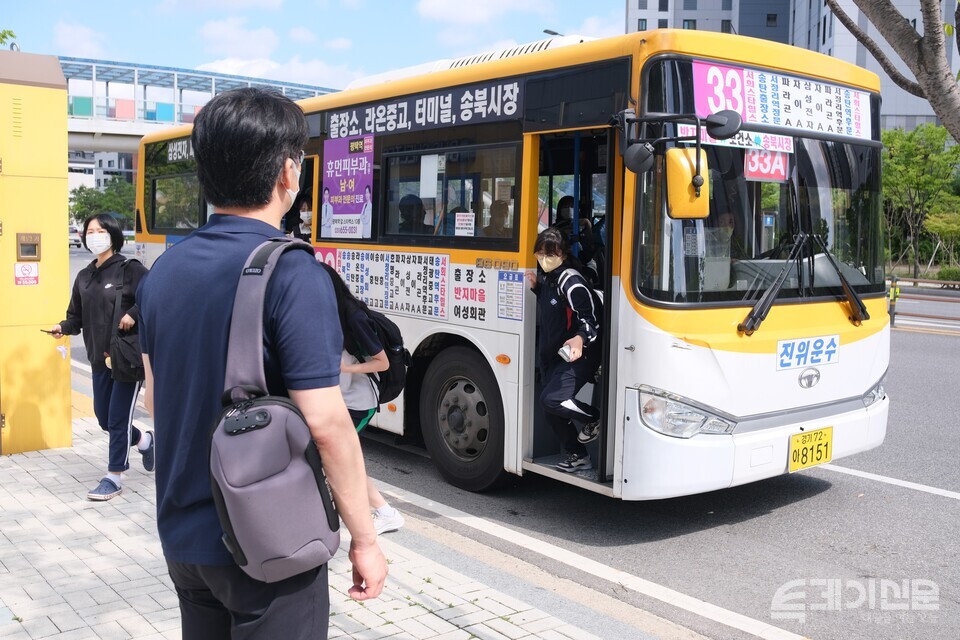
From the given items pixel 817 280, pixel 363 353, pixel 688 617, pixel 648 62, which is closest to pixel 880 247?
pixel 817 280

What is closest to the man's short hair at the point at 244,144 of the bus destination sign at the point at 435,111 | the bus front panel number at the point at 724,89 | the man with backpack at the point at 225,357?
the man with backpack at the point at 225,357

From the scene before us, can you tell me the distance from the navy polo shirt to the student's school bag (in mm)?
1282

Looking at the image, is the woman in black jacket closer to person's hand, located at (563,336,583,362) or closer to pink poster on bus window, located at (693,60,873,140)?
person's hand, located at (563,336,583,362)

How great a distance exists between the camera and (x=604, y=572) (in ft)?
16.9

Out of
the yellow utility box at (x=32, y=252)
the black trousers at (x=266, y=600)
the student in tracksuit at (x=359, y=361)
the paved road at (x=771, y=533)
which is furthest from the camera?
the yellow utility box at (x=32, y=252)

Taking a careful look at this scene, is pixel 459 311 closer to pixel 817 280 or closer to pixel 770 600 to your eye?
pixel 817 280

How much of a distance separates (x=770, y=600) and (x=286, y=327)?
12.0 feet

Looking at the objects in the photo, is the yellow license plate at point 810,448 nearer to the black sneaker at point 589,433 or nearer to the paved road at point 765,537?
the paved road at point 765,537

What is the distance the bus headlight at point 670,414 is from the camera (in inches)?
206

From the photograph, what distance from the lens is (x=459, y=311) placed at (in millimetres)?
6605

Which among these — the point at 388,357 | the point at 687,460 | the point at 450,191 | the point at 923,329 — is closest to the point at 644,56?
the point at 450,191

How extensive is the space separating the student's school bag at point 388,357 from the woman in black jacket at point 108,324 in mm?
2826

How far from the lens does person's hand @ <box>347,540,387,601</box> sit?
221 centimetres

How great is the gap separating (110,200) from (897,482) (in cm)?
7679
